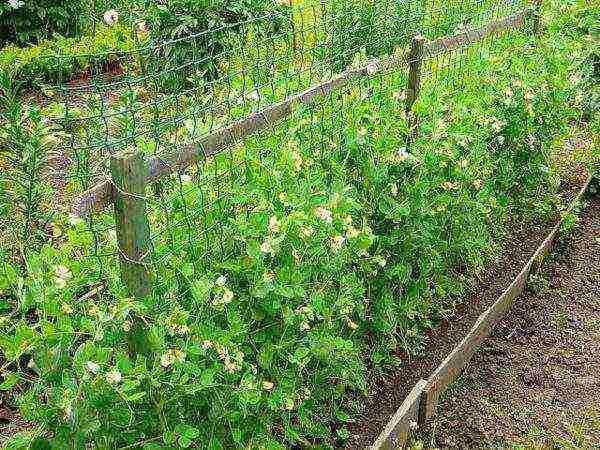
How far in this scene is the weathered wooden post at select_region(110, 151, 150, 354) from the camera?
2.28 meters

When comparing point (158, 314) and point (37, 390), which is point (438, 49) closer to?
point (158, 314)

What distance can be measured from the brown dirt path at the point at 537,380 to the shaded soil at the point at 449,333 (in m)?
0.17

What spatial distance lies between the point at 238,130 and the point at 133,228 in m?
0.73

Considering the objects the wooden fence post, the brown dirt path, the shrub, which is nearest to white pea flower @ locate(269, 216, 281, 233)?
the brown dirt path

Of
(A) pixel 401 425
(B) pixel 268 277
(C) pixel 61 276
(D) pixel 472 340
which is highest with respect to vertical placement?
(C) pixel 61 276

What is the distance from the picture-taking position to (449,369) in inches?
152

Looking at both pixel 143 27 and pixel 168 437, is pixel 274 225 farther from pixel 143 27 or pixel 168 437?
pixel 143 27

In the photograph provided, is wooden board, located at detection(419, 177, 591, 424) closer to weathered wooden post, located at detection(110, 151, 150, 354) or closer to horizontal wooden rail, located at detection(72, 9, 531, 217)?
horizontal wooden rail, located at detection(72, 9, 531, 217)

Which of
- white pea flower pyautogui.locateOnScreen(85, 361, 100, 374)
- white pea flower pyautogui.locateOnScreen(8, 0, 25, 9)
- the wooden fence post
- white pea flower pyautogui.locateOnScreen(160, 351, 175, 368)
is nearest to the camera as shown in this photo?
white pea flower pyautogui.locateOnScreen(85, 361, 100, 374)

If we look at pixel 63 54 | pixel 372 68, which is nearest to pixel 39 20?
pixel 63 54

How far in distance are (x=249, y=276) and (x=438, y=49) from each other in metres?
2.44

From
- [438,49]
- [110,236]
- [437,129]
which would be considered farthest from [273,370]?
[438,49]

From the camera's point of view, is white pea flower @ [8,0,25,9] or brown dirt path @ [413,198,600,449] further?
white pea flower @ [8,0,25,9]

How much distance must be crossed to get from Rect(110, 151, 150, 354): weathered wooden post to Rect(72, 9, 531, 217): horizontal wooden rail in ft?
0.18
